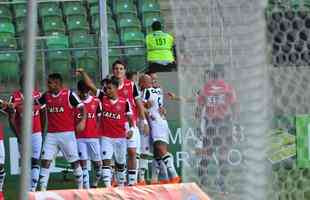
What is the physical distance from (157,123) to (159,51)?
1.00 meters

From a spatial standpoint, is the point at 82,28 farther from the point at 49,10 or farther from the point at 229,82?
the point at 229,82

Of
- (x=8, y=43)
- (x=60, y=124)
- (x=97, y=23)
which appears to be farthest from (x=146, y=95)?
(x=97, y=23)

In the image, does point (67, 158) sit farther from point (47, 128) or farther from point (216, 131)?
point (216, 131)

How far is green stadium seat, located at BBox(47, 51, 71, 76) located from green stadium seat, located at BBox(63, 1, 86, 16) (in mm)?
2174

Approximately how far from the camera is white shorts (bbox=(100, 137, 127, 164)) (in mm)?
11164

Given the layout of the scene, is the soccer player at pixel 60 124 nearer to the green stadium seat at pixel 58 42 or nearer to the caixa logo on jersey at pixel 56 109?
the caixa logo on jersey at pixel 56 109

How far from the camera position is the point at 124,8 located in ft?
48.0

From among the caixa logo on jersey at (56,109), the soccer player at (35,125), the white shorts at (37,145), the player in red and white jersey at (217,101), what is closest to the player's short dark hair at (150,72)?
the caixa logo on jersey at (56,109)

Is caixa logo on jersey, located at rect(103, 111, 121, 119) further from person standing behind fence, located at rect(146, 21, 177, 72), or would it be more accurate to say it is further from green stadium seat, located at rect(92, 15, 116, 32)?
green stadium seat, located at rect(92, 15, 116, 32)

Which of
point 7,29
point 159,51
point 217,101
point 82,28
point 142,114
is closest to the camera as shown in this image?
point 217,101

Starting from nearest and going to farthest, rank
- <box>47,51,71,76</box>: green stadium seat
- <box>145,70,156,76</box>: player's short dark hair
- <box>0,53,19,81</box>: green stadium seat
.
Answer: <box>145,70,156,76</box>: player's short dark hair
<box>47,51,71,76</box>: green stadium seat
<box>0,53,19,81</box>: green stadium seat

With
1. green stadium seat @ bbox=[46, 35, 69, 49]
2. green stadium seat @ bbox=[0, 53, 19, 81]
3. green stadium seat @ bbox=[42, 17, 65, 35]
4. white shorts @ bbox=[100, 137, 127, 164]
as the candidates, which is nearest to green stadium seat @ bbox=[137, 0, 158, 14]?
green stadium seat @ bbox=[42, 17, 65, 35]

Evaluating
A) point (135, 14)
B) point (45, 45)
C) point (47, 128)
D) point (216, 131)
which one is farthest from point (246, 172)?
point (135, 14)

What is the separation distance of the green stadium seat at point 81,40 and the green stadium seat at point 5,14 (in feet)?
4.00
